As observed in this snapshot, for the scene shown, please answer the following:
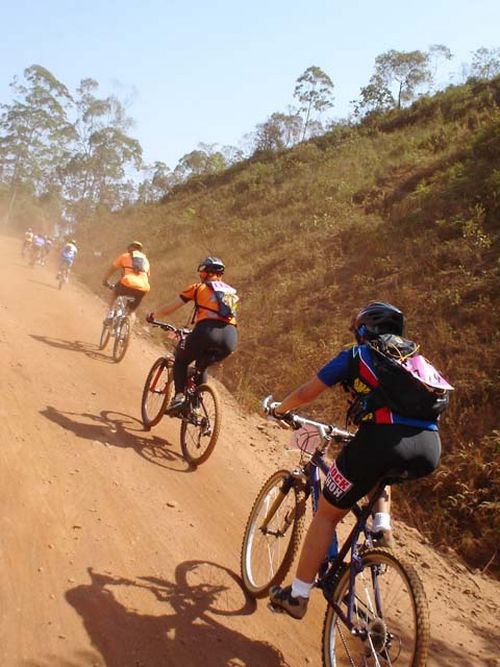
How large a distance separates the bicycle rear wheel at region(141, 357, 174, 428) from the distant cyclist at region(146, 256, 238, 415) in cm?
43

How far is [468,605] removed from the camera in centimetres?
478

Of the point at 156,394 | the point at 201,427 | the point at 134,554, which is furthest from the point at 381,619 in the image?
the point at 156,394

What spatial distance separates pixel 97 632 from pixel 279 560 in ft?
4.24

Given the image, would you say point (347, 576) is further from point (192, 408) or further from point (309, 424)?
point (192, 408)

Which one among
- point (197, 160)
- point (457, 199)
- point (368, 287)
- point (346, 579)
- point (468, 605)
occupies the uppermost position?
point (197, 160)

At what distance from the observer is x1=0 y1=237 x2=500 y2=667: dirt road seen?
11.1ft

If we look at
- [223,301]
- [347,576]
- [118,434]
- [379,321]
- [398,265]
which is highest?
[398,265]

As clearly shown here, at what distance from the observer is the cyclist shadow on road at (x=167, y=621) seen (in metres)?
3.32

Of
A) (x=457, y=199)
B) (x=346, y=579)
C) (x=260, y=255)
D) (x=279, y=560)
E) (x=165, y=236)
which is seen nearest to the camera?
(x=346, y=579)

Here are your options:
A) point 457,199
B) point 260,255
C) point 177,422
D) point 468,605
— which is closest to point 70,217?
point 260,255

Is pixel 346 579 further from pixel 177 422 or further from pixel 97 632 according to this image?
pixel 177 422

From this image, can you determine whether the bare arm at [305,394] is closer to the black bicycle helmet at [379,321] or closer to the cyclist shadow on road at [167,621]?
the black bicycle helmet at [379,321]

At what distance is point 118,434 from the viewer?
21.5ft

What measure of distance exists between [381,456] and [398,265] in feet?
34.6
